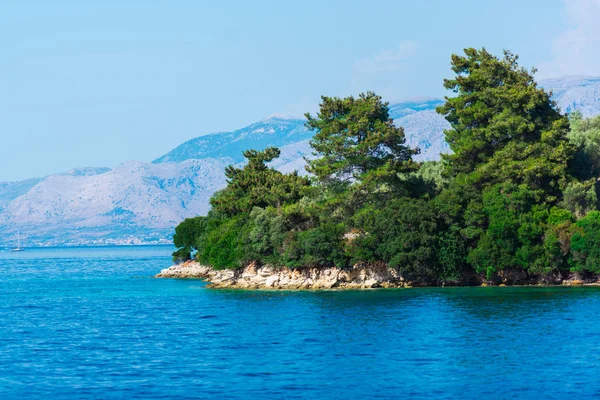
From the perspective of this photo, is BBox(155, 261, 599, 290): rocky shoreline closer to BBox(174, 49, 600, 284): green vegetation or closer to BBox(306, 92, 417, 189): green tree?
BBox(174, 49, 600, 284): green vegetation

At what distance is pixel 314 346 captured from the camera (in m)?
45.0

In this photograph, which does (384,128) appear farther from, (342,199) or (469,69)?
(469,69)

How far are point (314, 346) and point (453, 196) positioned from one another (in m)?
32.4

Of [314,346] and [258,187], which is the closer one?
[314,346]

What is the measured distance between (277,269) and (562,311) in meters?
30.2

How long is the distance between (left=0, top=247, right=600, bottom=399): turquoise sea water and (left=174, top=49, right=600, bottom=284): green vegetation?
3399 millimetres

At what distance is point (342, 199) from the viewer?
79.2m

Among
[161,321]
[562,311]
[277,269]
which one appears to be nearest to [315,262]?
[277,269]

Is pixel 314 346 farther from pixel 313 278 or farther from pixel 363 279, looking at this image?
pixel 313 278

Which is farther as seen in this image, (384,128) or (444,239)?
(384,128)

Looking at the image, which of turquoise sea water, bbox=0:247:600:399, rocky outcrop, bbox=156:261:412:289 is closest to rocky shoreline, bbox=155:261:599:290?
rocky outcrop, bbox=156:261:412:289

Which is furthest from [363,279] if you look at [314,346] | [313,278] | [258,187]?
[314,346]

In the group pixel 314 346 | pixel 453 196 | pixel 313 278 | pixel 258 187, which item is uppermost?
pixel 258 187

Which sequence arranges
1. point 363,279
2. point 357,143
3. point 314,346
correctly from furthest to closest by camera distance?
1. point 357,143
2. point 363,279
3. point 314,346
